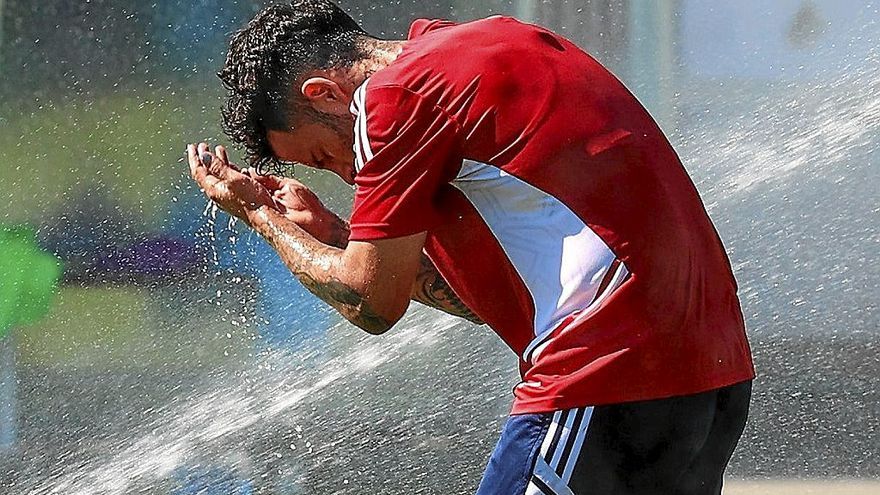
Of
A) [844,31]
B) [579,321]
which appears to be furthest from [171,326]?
[579,321]

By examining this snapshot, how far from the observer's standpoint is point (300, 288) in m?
5.17

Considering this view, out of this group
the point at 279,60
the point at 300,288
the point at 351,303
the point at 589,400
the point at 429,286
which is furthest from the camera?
the point at 300,288

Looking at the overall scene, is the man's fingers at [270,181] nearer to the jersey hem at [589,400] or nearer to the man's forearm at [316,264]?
the man's forearm at [316,264]

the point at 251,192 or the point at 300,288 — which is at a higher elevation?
the point at 251,192

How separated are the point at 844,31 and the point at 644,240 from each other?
3681 mm

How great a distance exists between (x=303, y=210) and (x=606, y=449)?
788 millimetres

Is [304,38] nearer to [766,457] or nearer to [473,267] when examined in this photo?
[473,267]

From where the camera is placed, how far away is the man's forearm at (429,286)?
2.40m

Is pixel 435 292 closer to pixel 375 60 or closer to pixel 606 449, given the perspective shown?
pixel 375 60

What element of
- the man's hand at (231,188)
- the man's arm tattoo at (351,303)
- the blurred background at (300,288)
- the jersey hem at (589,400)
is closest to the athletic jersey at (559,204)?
the jersey hem at (589,400)

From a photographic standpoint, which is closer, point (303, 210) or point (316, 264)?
point (316, 264)

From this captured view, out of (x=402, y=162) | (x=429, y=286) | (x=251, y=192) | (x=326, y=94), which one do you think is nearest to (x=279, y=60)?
(x=326, y=94)

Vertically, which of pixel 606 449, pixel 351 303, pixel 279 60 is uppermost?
pixel 279 60

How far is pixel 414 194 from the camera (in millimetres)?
1900
